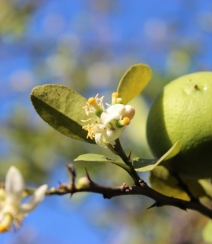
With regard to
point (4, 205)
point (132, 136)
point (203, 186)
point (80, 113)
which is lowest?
point (132, 136)

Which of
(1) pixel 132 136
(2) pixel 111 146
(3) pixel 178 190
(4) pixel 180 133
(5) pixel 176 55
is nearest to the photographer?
(2) pixel 111 146

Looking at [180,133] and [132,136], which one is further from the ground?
[180,133]

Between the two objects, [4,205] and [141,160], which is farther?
[141,160]

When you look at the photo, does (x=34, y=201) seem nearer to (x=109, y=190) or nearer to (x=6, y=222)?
(x=6, y=222)

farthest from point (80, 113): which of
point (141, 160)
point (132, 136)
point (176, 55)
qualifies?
point (176, 55)

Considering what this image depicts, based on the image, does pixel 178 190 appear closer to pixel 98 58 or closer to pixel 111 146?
pixel 111 146

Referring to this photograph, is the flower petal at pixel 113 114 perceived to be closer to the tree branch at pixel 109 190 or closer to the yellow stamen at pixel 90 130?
the yellow stamen at pixel 90 130

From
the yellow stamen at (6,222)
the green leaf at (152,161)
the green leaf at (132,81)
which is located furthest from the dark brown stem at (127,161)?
the yellow stamen at (6,222)
